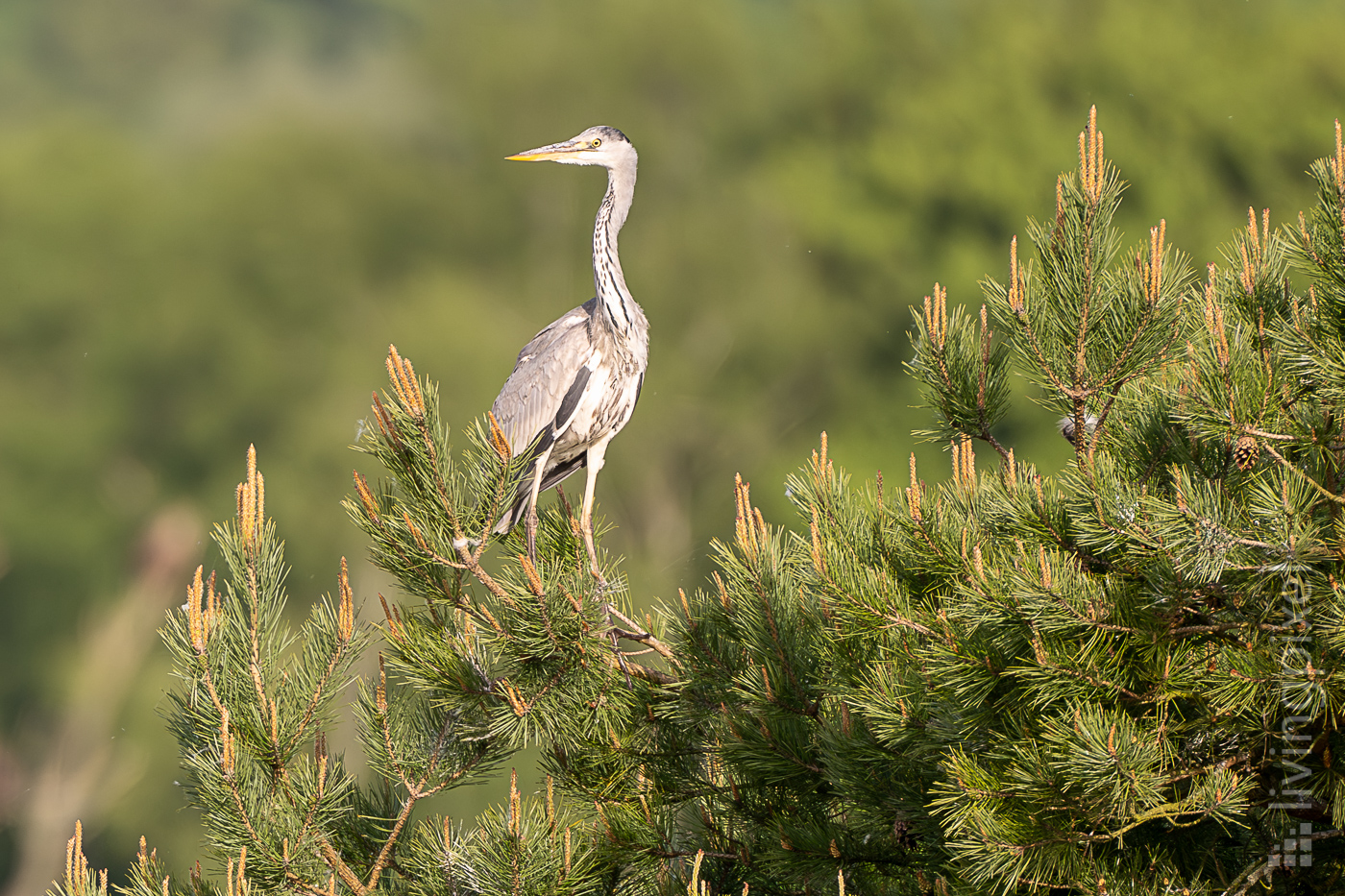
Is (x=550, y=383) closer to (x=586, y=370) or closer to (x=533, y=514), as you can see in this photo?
(x=586, y=370)

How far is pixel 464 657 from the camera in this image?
8.26ft

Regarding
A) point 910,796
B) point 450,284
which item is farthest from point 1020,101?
point 910,796

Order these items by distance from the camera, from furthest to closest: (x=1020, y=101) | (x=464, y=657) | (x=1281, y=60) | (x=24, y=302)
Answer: (x=24, y=302), (x=1020, y=101), (x=1281, y=60), (x=464, y=657)

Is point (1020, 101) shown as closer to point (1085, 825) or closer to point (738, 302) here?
point (738, 302)

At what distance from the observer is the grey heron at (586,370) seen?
3.47 meters

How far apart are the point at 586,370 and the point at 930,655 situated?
1.48m

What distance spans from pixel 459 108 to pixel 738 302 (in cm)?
594

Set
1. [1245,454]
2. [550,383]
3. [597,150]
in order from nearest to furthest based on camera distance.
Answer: [1245,454] → [550,383] → [597,150]

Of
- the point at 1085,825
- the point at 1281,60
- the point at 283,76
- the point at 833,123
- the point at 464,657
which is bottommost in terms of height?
the point at 1085,825

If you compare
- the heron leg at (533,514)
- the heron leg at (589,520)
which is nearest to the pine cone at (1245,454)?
the heron leg at (589,520)

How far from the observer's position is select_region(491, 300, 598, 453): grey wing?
3.46 m

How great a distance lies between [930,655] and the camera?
239 cm

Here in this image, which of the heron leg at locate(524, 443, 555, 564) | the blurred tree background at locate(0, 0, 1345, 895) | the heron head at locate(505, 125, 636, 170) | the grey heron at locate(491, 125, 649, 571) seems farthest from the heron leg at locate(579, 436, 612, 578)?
the blurred tree background at locate(0, 0, 1345, 895)

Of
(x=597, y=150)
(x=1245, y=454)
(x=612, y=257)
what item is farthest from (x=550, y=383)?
(x=1245, y=454)
